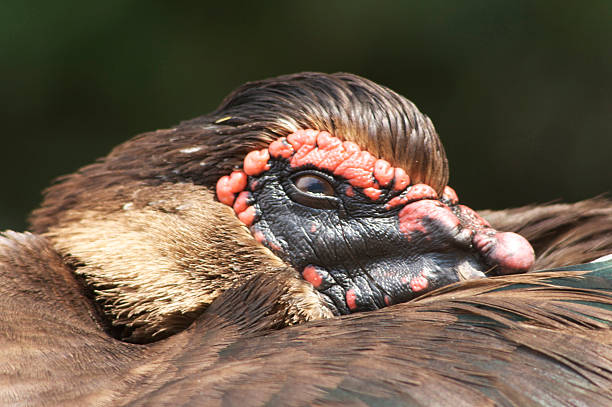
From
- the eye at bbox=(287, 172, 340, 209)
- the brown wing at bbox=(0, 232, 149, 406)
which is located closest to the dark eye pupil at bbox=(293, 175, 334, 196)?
the eye at bbox=(287, 172, 340, 209)

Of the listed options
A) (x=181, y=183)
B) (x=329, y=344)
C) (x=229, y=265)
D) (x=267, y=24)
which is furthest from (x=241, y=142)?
(x=267, y=24)

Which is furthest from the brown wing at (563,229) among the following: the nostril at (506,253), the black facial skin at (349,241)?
the black facial skin at (349,241)

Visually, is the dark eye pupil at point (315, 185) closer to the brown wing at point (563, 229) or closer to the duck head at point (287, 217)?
the duck head at point (287, 217)

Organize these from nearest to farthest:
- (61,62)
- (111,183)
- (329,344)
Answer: (329,344) → (111,183) → (61,62)

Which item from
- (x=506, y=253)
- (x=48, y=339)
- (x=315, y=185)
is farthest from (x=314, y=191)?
(x=48, y=339)

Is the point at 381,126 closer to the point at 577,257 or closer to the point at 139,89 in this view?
the point at 577,257

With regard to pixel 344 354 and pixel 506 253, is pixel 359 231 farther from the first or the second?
pixel 344 354

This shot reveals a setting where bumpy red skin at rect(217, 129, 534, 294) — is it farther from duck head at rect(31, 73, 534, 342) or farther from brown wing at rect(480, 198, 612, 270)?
brown wing at rect(480, 198, 612, 270)

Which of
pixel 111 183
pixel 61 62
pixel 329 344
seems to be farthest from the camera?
pixel 61 62
